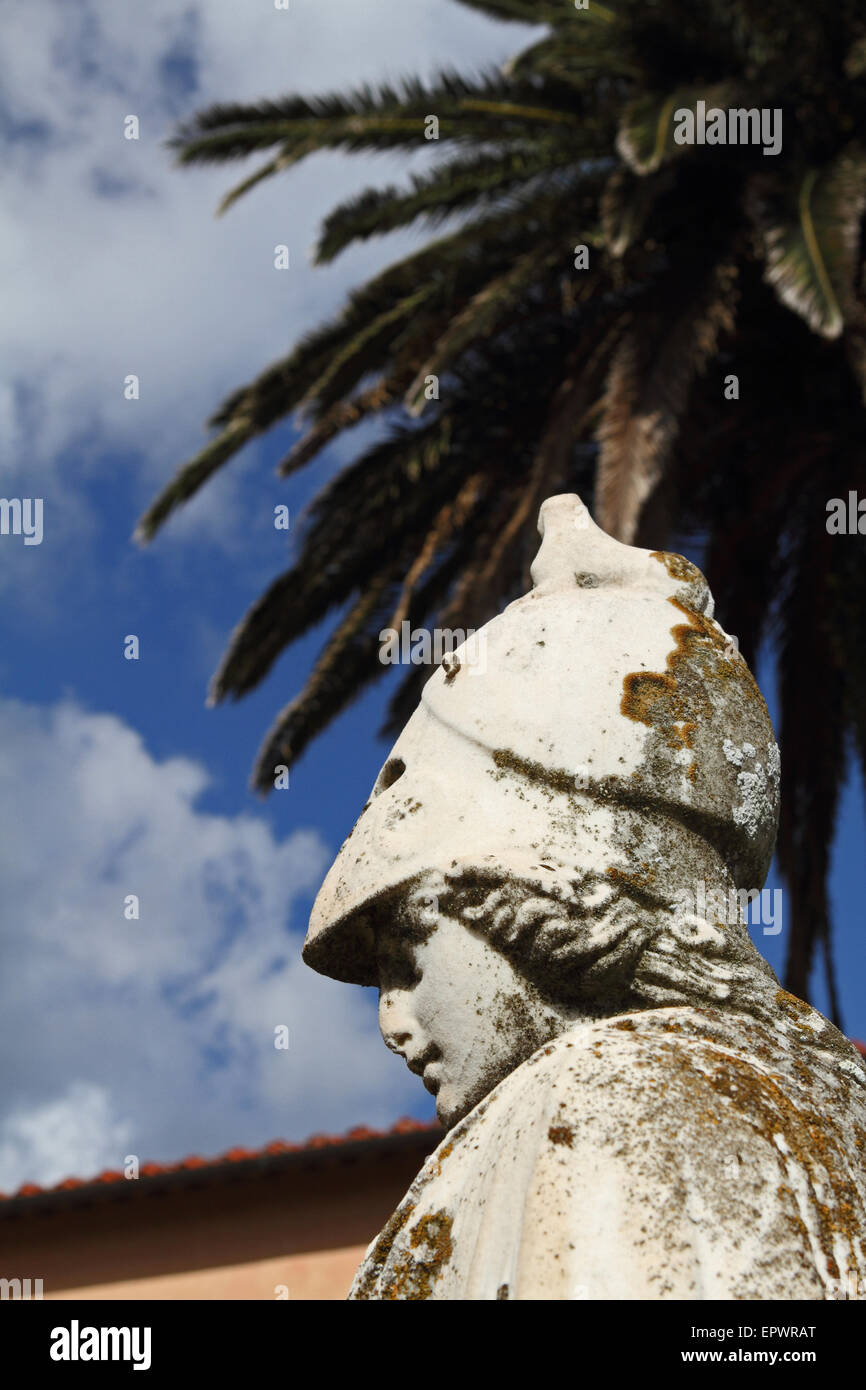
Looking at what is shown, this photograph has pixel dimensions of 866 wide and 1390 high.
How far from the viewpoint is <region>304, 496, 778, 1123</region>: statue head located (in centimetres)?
242

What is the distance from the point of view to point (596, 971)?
240 cm

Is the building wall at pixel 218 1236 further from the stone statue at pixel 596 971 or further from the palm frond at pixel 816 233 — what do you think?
the stone statue at pixel 596 971

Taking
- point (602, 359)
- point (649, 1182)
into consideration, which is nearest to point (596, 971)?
point (649, 1182)

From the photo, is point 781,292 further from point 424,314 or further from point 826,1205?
point 826,1205

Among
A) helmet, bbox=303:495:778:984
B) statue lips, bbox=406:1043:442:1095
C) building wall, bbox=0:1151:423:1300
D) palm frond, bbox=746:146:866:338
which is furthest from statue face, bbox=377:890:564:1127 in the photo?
building wall, bbox=0:1151:423:1300

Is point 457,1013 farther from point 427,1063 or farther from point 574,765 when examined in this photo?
point 574,765

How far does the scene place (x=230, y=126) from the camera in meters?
10.4

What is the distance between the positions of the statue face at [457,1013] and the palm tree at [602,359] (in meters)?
6.53

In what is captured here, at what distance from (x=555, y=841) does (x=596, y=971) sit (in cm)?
21

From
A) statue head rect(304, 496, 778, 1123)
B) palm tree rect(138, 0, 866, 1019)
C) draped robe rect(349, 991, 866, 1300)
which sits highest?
palm tree rect(138, 0, 866, 1019)

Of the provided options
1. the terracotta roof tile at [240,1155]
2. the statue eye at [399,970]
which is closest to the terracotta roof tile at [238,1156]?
the terracotta roof tile at [240,1155]

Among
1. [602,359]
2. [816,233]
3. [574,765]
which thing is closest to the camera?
[574,765]

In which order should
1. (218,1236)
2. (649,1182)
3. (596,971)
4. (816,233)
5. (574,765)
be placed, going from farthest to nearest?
(218,1236)
(816,233)
(574,765)
(596,971)
(649,1182)

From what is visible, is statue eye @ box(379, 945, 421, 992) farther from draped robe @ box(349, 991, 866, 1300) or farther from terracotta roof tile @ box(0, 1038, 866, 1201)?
terracotta roof tile @ box(0, 1038, 866, 1201)
